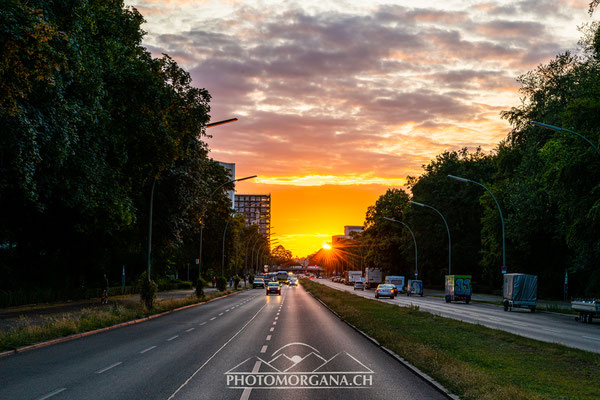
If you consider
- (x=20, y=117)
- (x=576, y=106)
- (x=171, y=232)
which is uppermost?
(x=576, y=106)

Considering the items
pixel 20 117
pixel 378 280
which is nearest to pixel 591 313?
pixel 20 117

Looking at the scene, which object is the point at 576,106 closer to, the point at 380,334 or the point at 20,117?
the point at 380,334

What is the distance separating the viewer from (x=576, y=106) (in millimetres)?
32094

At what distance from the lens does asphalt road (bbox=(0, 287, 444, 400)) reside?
386 inches

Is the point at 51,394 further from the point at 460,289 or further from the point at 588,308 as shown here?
the point at 460,289

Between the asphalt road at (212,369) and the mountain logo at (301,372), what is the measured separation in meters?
0.02

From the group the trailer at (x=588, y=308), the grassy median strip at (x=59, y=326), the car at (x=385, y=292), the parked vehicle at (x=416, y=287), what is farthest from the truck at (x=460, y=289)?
the grassy median strip at (x=59, y=326)

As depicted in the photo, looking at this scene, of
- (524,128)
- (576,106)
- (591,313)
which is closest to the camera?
(591,313)

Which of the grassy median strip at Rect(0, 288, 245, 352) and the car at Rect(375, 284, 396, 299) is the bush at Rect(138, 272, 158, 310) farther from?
the car at Rect(375, 284, 396, 299)

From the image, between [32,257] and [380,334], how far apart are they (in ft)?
99.6

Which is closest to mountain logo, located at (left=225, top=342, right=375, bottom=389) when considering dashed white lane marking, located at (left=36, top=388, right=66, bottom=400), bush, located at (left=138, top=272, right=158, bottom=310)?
dashed white lane marking, located at (left=36, top=388, right=66, bottom=400)

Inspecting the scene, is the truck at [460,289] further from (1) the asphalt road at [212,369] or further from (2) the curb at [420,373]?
(2) the curb at [420,373]

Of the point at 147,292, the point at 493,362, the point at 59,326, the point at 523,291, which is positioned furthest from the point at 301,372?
the point at 523,291

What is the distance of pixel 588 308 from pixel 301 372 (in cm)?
2169
